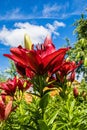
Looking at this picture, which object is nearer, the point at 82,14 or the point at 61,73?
the point at 61,73

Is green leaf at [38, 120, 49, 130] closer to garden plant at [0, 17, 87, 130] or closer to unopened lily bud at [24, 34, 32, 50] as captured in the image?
garden plant at [0, 17, 87, 130]

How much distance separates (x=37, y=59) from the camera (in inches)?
63.3

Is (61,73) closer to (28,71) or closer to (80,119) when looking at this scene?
(80,119)

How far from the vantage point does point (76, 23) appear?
37562 millimetres

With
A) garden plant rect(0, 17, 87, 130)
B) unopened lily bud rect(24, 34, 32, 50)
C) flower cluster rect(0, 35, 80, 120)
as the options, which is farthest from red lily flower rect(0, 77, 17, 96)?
unopened lily bud rect(24, 34, 32, 50)

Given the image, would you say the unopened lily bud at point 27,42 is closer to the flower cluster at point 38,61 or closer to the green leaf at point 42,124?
the flower cluster at point 38,61

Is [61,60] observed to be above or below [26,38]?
below

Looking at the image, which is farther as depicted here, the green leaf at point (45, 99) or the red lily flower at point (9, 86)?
the red lily flower at point (9, 86)

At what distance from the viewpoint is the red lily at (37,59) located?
160 cm

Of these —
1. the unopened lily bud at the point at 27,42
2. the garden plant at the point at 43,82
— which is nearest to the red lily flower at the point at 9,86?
the garden plant at the point at 43,82

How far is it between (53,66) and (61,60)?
51mm

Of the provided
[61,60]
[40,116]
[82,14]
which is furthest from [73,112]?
[82,14]

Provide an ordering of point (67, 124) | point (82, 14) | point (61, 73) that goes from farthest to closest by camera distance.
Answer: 1. point (82, 14)
2. point (61, 73)
3. point (67, 124)

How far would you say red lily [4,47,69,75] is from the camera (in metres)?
1.60
